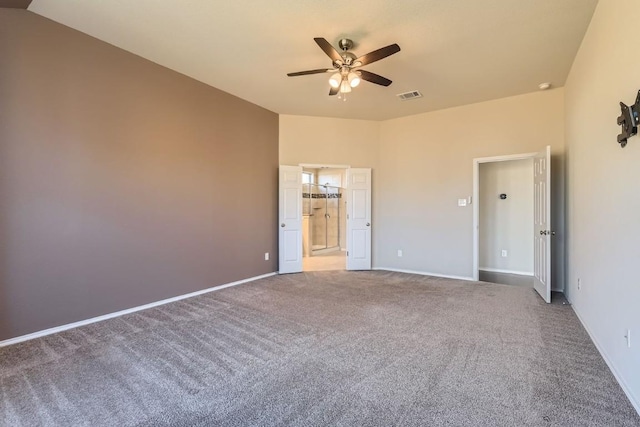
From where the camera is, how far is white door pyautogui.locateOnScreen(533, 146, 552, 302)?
4020 mm

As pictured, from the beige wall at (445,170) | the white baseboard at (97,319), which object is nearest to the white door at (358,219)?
the beige wall at (445,170)

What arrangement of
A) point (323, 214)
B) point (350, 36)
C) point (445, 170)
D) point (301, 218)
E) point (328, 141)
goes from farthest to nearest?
point (323, 214), point (328, 141), point (301, 218), point (445, 170), point (350, 36)

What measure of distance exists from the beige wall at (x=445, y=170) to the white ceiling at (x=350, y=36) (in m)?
0.53

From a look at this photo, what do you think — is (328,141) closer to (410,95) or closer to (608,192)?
(410,95)

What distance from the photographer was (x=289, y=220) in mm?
5816

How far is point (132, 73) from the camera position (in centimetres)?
368

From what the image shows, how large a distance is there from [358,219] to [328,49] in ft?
12.3

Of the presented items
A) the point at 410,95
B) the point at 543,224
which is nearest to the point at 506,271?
the point at 543,224

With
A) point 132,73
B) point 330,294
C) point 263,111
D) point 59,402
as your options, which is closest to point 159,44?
point 132,73

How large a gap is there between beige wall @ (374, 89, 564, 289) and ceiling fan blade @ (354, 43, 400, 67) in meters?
3.06

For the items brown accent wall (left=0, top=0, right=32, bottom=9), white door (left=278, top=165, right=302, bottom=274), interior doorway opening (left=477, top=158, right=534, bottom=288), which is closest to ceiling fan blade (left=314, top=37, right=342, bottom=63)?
brown accent wall (left=0, top=0, right=32, bottom=9)

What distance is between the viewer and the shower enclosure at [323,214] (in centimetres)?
917

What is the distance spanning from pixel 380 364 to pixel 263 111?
458cm

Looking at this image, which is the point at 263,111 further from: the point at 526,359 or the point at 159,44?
the point at 526,359
